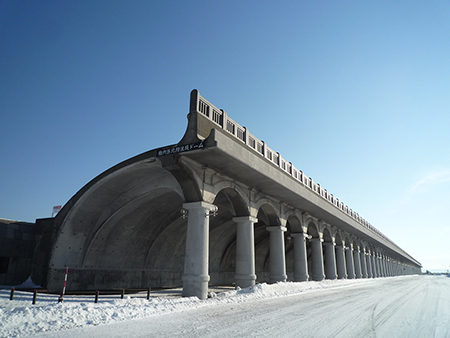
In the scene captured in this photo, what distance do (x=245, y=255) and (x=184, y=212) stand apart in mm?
5646

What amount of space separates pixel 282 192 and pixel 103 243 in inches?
562

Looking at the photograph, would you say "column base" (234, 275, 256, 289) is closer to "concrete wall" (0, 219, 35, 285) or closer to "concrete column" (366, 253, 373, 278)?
"concrete wall" (0, 219, 35, 285)

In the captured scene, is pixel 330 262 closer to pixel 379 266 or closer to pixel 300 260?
pixel 300 260

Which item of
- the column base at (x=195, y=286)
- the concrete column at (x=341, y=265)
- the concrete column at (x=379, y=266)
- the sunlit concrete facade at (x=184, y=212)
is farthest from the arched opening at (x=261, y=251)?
the concrete column at (x=379, y=266)

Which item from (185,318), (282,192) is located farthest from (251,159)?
(185,318)

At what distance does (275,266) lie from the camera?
24.4 metres

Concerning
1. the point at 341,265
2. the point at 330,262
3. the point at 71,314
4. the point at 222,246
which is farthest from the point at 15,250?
the point at 341,265

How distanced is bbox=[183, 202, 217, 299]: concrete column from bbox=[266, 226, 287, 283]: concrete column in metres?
9.31

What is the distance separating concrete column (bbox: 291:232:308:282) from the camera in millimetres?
28875

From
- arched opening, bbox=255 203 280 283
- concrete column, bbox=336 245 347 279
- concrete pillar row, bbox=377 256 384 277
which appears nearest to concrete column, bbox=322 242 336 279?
concrete column, bbox=336 245 347 279

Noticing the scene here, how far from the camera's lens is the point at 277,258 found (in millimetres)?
24547

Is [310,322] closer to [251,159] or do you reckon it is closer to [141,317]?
[141,317]

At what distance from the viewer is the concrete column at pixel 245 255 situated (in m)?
19.9

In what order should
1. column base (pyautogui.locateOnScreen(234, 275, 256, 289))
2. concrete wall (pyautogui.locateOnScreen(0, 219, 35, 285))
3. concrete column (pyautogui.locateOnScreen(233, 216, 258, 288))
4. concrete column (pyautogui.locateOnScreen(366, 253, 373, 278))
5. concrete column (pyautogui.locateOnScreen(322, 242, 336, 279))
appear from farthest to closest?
concrete column (pyautogui.locateOnScreen(366, 253, 373, 278)) → concrete column (pyautogui.locateOnScreen(322, 242, 336, 279)) → concrete wall (pyautogui.locateOnScreen(0, 219, 35, 285)) → concrete column (pyautogui.locateOnScreen(233, 216, 258, 288)) → column base (pyautogui.locateOnScreen(234, 275, 256, 289))
